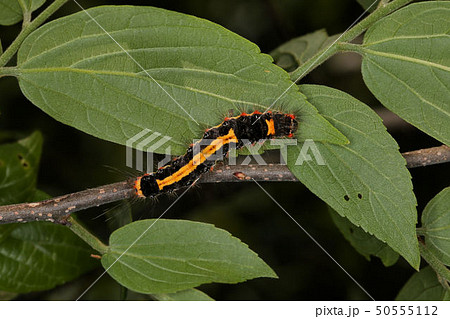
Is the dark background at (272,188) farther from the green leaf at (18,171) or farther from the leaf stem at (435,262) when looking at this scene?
the leaf stem at (435,262)

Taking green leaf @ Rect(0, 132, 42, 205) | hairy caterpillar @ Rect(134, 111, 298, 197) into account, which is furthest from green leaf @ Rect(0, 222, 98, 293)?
hairy caterpillar @ Rect(134, 111, 298, 197)

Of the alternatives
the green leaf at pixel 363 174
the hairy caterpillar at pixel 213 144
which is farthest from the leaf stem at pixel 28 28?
the green leaf at pixel 363 174

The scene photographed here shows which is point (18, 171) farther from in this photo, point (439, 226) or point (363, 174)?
point (439, 226)

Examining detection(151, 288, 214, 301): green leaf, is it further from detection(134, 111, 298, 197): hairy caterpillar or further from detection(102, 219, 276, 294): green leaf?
detection(134, 111, 298, 197): hairy caterpillar

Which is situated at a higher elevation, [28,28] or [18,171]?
[28,28]

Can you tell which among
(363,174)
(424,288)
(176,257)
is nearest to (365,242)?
(424,288)

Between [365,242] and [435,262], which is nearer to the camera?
[435,262]
